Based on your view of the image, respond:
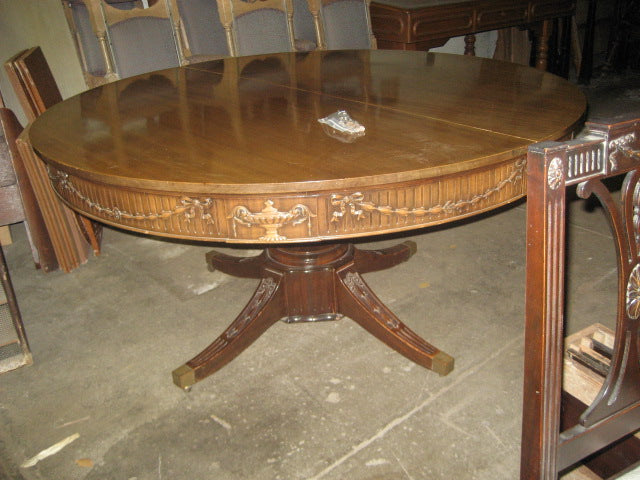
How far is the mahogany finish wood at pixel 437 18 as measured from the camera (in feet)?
11.4

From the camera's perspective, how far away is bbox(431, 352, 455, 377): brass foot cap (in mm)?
1697

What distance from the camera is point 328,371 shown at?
5.82 ft

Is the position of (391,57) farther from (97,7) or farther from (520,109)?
(97,7)

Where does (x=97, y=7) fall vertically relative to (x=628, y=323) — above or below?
above

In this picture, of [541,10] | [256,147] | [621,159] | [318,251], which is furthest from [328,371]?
[541,10]

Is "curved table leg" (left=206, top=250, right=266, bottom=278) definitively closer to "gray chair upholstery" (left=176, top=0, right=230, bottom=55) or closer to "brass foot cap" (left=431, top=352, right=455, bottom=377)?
"brass foot cap" (left=431, top=352, right=455, bottom=377)

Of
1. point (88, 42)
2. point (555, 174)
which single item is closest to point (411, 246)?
point (555, 174)

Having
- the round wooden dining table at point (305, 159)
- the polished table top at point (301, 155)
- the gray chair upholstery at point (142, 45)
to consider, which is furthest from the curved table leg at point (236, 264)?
the gray chair upholstery at point (142, 45)

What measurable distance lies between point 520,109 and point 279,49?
6.21 ft

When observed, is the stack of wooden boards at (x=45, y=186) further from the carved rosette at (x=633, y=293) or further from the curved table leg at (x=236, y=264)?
the carved rosette at (x=633, y=293)

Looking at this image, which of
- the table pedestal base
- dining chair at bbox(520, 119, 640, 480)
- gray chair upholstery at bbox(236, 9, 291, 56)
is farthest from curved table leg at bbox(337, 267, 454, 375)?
gray chair upholstery at bbox(236, 9, 291, 56)

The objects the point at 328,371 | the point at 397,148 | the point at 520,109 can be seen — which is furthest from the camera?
the point at 328,371

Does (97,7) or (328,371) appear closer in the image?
(328,371)

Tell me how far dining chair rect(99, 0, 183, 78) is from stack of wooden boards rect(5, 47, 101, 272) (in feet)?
1.16
